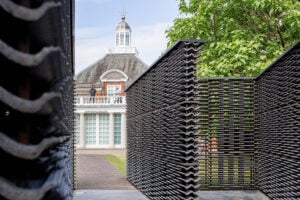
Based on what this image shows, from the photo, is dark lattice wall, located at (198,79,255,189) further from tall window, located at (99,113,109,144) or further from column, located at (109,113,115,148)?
tall window, located at (99,113,109,144)

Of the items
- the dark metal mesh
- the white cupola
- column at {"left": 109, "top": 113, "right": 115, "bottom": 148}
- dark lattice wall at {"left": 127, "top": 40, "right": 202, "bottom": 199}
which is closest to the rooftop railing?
column at {"left": 109, "top": 113, "right": 115, "bottom": 148}

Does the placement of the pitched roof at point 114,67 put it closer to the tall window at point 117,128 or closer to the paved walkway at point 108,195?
the tall window at point 117,128

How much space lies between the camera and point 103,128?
39344 mm

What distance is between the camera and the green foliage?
1444 cm

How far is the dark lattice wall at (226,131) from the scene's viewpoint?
1303 cm

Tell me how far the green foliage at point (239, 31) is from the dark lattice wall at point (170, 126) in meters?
3.43

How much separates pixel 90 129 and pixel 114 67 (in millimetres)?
6986

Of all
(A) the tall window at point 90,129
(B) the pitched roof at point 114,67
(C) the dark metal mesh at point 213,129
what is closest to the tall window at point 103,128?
(A) the tall window at point 90,129

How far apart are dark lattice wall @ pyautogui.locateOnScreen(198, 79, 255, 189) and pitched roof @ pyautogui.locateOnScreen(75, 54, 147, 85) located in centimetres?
2904

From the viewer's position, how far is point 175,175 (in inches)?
306

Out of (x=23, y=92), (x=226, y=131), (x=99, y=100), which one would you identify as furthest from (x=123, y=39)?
(x=23, y=92)

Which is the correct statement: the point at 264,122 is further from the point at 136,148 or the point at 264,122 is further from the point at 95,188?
the point at 95,188

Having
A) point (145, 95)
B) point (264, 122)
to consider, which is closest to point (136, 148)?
point (145, 95)

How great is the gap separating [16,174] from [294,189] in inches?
352
